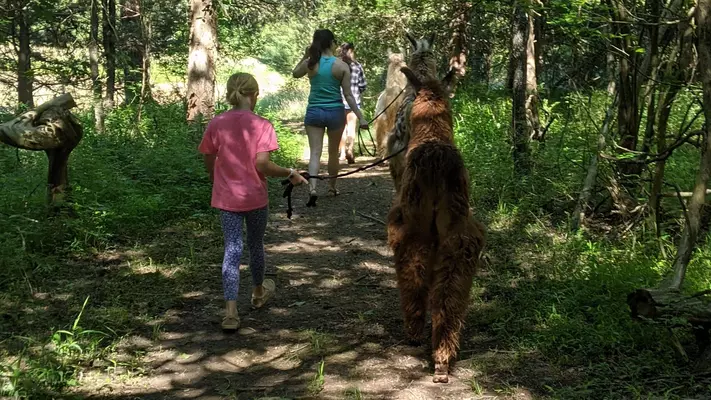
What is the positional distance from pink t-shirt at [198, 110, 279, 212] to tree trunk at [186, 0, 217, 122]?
19.6ft

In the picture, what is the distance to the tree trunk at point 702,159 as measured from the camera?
405cm

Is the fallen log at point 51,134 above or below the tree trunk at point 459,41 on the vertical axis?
below

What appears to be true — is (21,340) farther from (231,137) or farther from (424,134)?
(424,134)

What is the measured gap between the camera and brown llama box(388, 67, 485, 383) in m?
4.30

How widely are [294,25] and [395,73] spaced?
19.1 metres

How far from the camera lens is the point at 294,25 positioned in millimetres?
30672

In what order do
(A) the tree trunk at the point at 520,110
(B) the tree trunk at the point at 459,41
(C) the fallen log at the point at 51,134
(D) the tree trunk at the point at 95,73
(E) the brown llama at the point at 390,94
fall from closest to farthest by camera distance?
1. (C) the fallen log at the point at 51,134
2. (A) the tree trunk at the point at 520,110
3. (D) the tree trunk at the point at 95,73
4. (E) the brown llama at the point at 390,94
5. (B) the tree trunk at the point at 459,41

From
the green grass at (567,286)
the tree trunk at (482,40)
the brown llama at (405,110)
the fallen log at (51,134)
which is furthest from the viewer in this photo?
the tree trunk at (482,40)

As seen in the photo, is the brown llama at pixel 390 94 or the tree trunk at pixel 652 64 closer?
the tree trunk at pixel 652 64

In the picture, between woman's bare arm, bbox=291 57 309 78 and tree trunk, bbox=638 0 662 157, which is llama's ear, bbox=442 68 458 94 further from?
woman's bare arm, bbox=291 57 309 78

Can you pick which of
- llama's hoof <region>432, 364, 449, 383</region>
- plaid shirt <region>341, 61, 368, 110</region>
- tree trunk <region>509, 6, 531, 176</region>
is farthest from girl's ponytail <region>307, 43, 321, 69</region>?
llama's hoof <region>432, 364, 449, 383</region>

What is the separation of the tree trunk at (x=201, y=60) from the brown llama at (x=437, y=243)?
22.7ft

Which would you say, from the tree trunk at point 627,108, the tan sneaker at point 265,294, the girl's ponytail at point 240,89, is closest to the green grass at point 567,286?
the tree trunk at point 627,108

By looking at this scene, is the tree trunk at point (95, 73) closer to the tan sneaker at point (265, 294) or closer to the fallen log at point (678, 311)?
the tan sneaker at point (265, 294)
